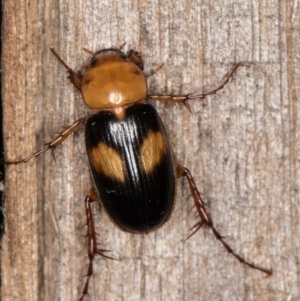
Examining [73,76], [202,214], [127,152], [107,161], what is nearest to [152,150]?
[127,152]

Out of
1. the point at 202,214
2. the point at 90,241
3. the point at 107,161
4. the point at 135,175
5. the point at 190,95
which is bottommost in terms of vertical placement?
the point at 90,241

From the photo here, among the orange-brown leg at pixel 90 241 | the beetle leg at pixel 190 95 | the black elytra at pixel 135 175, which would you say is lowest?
the orange-brown leg at pixel 90 241

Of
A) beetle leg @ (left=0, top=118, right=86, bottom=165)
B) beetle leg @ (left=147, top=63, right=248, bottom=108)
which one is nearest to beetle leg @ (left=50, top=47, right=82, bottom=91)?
beetle leg @ (left=0, top=118, right=86, bottom=165)

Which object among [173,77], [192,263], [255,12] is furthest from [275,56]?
[192,263]

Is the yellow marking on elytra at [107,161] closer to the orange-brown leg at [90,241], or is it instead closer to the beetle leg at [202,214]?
the orange-brown leg at [90,241]

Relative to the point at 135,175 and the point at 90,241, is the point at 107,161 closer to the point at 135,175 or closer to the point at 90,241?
the point at 135,175

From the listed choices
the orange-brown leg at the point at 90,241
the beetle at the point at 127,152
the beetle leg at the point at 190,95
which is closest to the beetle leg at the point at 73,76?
the beetle at the point at 127,152
